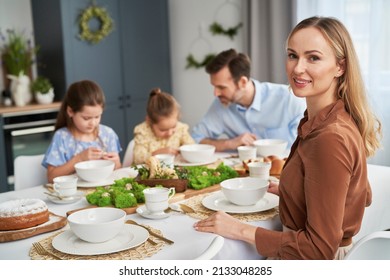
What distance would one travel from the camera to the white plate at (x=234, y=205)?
154 centimetres

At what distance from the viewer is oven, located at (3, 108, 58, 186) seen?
12.7ft

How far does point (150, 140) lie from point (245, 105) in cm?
56

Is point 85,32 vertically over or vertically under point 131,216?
over

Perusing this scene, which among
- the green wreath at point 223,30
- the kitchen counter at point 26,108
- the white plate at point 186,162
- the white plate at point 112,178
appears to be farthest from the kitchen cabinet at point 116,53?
the white plate at point 112,178

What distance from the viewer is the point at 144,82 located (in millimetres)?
4703

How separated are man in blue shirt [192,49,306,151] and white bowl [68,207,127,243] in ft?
4.38

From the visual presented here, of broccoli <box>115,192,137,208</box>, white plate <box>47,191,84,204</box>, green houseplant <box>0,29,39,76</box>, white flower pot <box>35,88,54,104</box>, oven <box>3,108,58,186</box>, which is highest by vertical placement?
green houseplant <box>0,29,39,76</box>

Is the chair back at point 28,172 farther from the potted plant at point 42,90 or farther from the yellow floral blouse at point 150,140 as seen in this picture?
the potted plant at point 42,90

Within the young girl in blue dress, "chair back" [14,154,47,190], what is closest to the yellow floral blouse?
the young girl in blue dress

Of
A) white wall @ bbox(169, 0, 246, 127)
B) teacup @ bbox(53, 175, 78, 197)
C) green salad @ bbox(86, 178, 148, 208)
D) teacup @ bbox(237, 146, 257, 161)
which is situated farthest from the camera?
white wall @ bbox(169, 0, 246, 127)

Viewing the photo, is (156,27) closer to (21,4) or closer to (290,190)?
(21,4)

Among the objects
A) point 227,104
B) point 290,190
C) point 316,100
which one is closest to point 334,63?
point 316,100

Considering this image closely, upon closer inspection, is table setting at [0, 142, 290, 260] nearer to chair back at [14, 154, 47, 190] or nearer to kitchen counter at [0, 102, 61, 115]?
chair back at [14, 154, 47, 190]
